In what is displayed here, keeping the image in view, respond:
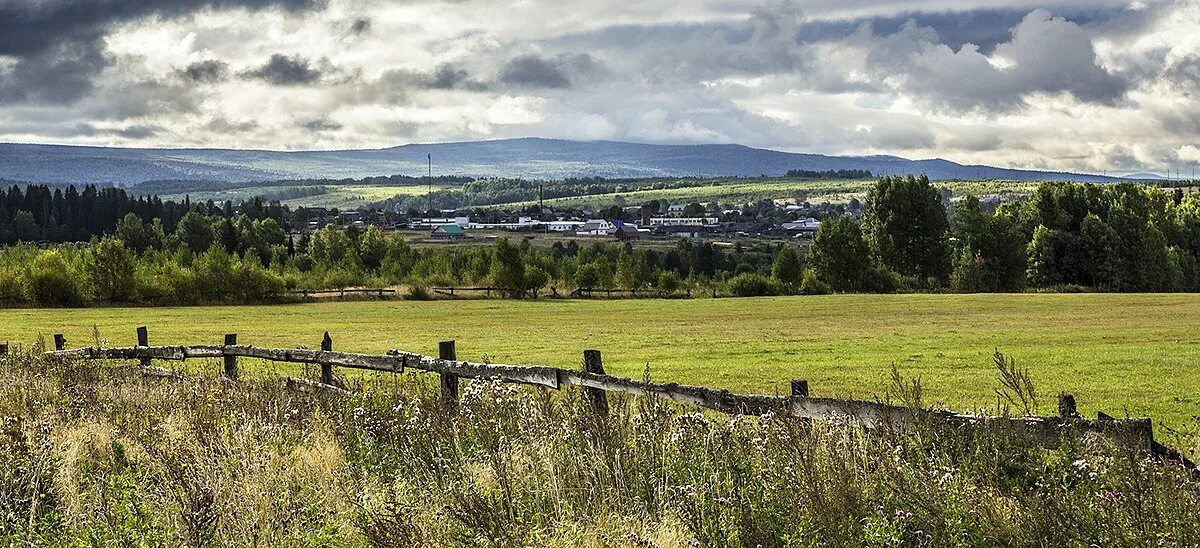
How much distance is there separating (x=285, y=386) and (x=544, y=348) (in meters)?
27.2

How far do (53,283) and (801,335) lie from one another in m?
72.5

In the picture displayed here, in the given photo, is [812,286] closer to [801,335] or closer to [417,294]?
[417,294]

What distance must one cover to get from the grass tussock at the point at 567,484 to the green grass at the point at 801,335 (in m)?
13.6

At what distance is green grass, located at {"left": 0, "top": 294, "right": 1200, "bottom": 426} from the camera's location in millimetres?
27328

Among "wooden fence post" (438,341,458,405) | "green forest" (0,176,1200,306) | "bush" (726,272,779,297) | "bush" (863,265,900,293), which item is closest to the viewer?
"wooden fence post" (438,341,458,405)

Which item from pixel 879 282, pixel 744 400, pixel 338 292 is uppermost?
pixel 744 400

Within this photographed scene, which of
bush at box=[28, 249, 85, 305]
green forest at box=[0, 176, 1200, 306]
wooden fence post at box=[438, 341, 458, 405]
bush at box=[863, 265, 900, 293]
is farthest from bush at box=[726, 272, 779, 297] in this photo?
wooden fence post at box=[438, 341, 458, 405]

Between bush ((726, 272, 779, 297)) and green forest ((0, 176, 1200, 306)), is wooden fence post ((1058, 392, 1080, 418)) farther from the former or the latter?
bush ((726, 272, 779, 297))

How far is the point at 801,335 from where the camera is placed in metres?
49.6

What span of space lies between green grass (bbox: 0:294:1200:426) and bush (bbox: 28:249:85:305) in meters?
7.27

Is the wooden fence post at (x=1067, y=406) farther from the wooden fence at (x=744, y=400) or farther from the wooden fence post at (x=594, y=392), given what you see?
the wooden fence post at (x=594, y=392)

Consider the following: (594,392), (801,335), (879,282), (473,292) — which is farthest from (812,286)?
(594,392)

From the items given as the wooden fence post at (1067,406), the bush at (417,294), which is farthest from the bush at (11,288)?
the wooden fence post at (1067,406)

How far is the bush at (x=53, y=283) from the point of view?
93.1 m
